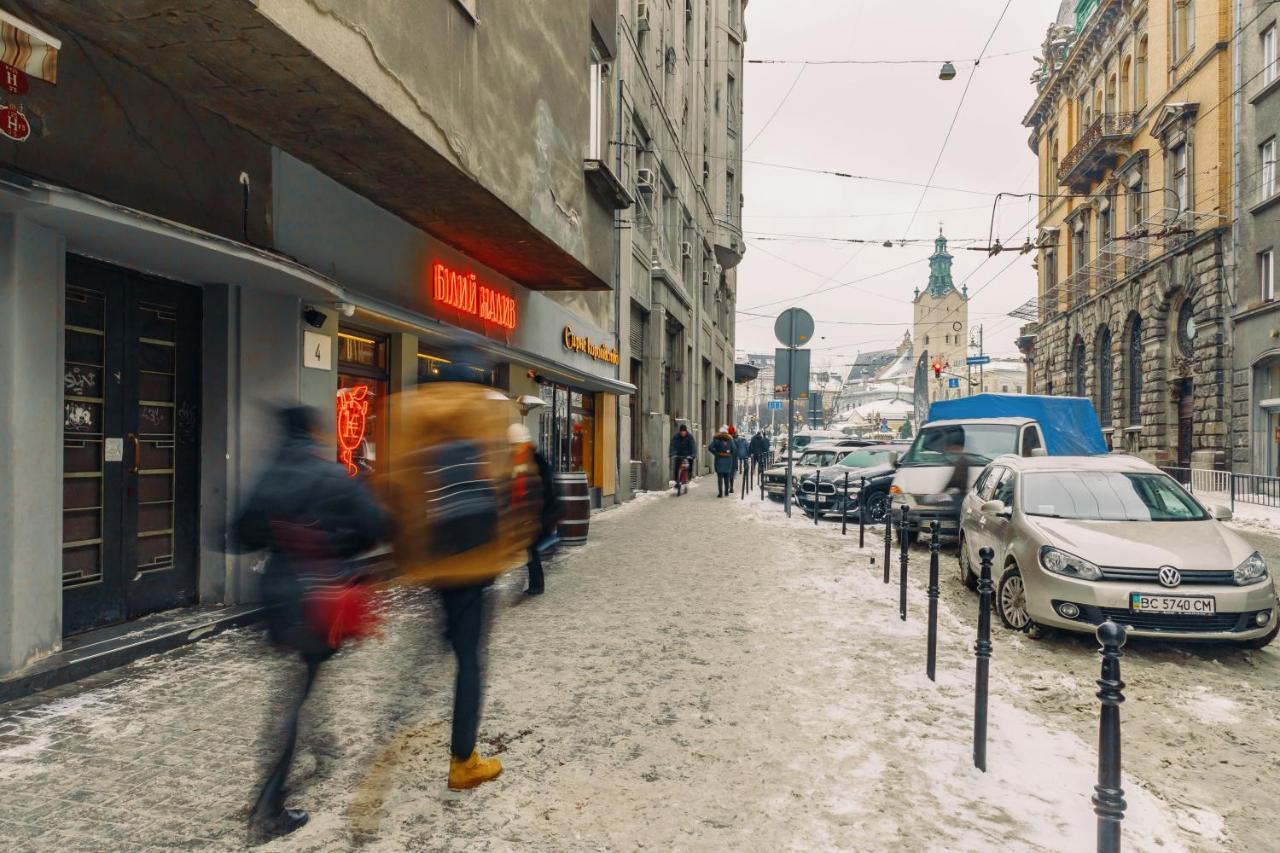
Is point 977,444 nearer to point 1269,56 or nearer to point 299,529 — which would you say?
point 299,529

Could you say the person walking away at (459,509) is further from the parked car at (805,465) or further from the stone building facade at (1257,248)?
the stone building facade at (1257,248)

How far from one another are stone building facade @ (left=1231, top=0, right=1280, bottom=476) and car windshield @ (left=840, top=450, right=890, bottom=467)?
1362 cm

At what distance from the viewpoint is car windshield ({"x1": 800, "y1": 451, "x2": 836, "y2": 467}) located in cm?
1898

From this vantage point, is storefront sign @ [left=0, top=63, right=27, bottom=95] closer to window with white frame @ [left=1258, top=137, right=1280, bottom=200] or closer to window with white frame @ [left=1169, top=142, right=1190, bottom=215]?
window with white frame @ [left=1258, top=137, right=1280, bottom=200]

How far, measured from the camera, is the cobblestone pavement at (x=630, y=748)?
3.29 meters

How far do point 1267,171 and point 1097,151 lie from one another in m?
11.5

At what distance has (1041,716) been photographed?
15.4ft

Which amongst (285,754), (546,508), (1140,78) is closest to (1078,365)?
(1140,78)

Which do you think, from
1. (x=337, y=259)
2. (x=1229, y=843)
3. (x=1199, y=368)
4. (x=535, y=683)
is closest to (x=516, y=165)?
(x=337, y=259)

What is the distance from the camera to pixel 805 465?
64.6 feet

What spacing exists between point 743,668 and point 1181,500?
4339mm

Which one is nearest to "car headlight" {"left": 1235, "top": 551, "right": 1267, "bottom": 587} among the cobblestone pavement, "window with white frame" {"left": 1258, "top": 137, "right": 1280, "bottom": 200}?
the cobblestone pavement

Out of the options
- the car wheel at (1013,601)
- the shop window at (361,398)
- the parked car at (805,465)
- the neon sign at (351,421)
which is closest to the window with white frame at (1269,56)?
the parked car at (805,465)

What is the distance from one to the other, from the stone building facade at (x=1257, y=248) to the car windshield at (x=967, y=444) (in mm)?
15339
